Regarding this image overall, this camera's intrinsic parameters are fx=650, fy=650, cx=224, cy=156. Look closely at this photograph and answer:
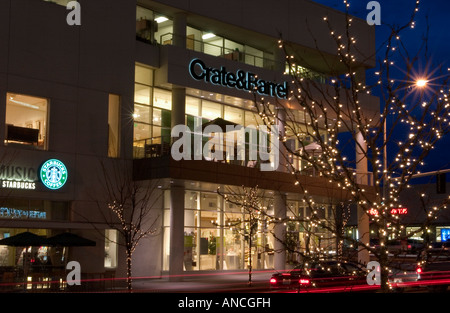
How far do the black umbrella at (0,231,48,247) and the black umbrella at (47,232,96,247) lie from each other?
1.42 ft

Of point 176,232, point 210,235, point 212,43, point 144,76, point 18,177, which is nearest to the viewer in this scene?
point 18,177

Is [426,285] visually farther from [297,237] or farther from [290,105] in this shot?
[297,237]

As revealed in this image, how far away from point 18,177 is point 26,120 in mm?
2555

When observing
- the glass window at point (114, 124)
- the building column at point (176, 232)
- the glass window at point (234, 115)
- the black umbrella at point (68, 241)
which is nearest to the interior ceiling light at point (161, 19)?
the glass window at point (114, 124)

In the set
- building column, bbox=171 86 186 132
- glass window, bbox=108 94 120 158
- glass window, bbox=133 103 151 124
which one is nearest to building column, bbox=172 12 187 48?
building column, bbox=171 86 186 132

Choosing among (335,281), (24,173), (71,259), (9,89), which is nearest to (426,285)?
(335,281)

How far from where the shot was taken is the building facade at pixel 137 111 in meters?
27.2

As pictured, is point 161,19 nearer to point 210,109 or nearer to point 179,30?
point 179,30

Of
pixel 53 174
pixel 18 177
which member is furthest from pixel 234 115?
pixel 18 177

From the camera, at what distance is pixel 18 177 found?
2658cm

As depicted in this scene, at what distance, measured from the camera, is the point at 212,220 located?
36.7m

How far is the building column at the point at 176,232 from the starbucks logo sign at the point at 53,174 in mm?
6184

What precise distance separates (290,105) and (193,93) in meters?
6.56

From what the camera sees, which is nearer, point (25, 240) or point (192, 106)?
point (25, 240)
